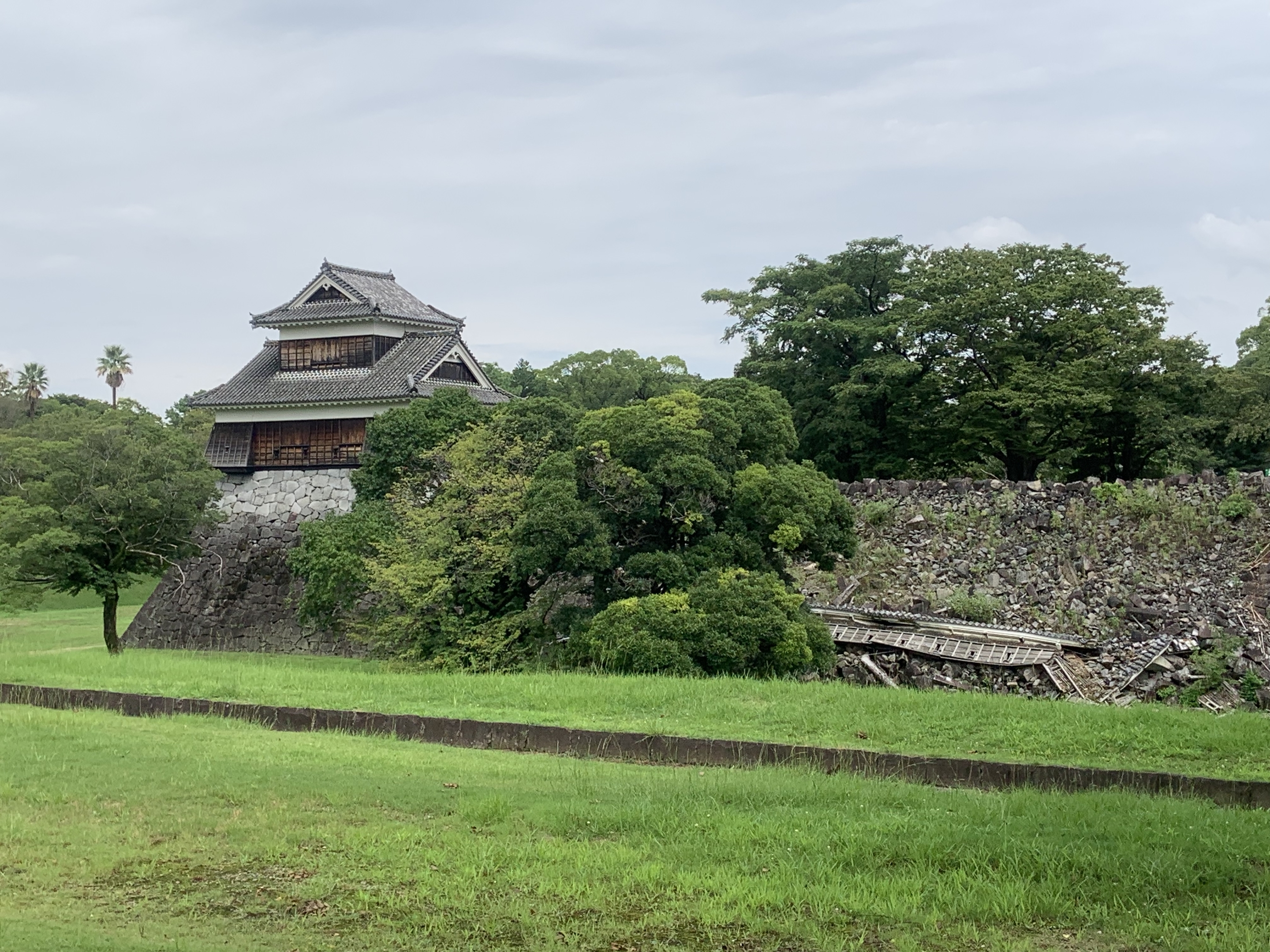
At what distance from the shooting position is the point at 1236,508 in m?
24.9

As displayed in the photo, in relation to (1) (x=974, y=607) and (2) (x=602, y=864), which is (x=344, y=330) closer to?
(1) (x=974, y=607)

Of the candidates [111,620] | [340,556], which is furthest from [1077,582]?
[111,620]

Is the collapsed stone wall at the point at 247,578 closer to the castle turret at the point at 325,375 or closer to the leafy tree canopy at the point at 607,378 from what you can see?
the castle turret at the point at 325,375

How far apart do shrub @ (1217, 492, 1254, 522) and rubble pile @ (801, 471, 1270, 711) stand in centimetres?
3

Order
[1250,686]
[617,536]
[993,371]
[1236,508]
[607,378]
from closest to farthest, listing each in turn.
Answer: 1. [1250,686]
2. [617,536]
3. [1236,508]
4. [993,371]
5. [607,378]

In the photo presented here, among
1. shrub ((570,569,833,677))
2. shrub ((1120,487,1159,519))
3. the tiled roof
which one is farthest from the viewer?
the tiled roof

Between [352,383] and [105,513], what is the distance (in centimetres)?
814

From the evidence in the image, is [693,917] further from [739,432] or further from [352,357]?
[352,357]

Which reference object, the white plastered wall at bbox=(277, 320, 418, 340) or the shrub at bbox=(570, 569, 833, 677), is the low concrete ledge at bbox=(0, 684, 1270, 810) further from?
the white plastered wall at bbox=(277, 320, 418, 340)

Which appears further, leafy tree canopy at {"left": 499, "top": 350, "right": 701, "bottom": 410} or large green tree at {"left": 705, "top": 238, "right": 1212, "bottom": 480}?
leafy tree canopy at {"left": 499, "top": 350, "right": 701, "bottom": 410}

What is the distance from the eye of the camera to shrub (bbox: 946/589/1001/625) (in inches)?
950

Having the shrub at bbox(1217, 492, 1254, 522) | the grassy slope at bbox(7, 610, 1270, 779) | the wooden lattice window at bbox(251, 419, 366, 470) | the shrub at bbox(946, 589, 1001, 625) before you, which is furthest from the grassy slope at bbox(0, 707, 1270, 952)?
the wooden lattice window at bbox(251, 419, 366, 470)

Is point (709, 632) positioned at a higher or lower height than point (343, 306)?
lower

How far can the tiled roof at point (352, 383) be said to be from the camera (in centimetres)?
3167
